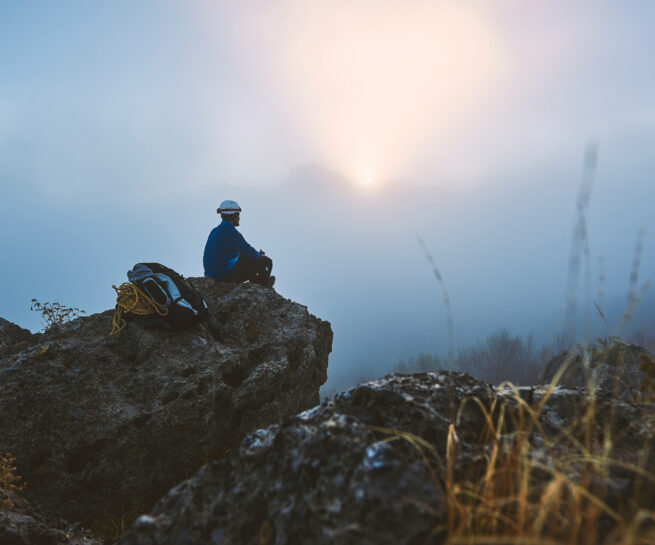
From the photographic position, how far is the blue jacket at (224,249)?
26.7 feet

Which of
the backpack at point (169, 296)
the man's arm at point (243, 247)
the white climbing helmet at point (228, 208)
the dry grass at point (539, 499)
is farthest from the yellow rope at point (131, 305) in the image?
the dry grass at point (539, 499)

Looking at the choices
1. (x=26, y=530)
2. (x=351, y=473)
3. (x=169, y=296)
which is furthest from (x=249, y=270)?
(x=351, y=473)

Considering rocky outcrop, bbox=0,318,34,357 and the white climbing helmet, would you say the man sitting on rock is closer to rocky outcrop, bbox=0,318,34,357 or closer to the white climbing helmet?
the white climbing helmet

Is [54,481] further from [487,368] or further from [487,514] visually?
[487,368]

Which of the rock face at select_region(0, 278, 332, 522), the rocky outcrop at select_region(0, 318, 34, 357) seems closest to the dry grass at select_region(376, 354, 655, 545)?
the rock face at select_region(0, 278, 332, 522)

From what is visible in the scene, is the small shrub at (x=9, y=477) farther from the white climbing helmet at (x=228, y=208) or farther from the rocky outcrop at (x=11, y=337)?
the white climbing helmet at (x=228, y=208)

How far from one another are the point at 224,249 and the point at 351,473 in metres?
7.03

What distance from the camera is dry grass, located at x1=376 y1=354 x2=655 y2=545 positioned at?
1.22 meters

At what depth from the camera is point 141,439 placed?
436 centimetres

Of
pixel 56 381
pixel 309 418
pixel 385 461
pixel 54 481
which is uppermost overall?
pixel 56 381

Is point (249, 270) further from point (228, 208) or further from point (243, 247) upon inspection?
point (228, 208)

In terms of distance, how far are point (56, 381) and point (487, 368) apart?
70.4m

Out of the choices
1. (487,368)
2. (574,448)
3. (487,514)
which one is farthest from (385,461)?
(487,368)

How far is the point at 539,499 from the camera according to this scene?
1.53 m
